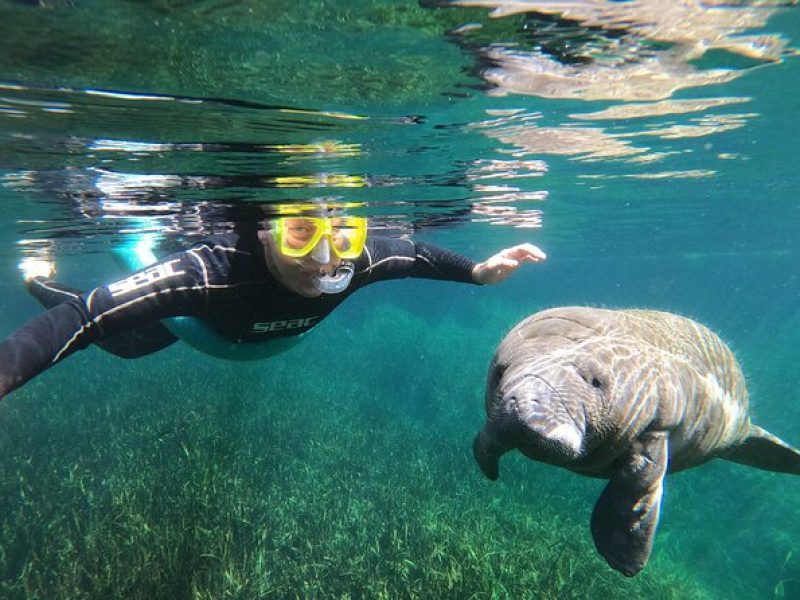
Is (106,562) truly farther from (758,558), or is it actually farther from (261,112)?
(758,558)

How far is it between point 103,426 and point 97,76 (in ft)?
39.6

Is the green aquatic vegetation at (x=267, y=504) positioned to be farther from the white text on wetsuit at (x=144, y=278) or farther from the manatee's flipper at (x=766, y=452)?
the white text on wetsuit at (x=144, y=278)

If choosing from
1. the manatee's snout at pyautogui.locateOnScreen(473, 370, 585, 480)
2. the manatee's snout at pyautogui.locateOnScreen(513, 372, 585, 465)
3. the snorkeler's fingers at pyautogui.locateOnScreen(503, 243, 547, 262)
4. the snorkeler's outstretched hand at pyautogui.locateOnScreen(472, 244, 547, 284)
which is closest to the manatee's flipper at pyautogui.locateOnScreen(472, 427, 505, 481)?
the manatee's snout at pyautogui.locateOnScreen(473, 370, 585, 480)

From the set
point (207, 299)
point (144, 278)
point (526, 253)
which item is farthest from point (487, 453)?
point (144, 278)

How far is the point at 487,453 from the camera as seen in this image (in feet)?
16.0

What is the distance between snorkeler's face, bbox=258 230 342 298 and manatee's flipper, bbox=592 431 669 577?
3.13 meters

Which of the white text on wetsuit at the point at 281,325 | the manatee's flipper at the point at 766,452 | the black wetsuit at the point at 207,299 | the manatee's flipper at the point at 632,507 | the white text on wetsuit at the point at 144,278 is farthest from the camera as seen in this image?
the manatee's flipper at the point at 766,452

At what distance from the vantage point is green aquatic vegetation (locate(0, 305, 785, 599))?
7.70 meters

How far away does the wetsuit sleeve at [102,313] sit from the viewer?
139 inches

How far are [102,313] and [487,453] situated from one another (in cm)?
351

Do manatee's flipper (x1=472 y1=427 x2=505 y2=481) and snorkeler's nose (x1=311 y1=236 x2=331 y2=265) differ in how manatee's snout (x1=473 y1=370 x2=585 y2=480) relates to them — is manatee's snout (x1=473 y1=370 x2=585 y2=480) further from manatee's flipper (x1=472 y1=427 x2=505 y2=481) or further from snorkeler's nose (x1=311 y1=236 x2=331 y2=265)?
snorkeler's nose (x1=311 y1=236 x2=331 y2=265)

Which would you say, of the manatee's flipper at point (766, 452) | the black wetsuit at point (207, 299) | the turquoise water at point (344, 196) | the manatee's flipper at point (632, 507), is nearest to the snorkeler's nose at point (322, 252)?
the black wetsuit at point (207, 299)

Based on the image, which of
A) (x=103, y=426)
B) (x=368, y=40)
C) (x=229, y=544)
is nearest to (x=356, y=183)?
(x=368, y=40)

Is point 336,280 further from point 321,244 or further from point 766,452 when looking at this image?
point 766,452
